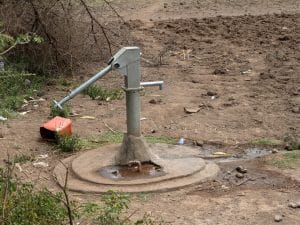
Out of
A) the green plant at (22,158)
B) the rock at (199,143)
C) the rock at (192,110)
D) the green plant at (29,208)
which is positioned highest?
the green plant at (29,208)

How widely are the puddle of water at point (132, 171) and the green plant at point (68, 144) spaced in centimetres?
64

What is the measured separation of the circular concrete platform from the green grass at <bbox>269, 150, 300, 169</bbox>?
49cm

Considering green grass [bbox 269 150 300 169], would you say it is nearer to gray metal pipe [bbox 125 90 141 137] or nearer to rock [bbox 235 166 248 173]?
rock [bbox 235 166 248 173]

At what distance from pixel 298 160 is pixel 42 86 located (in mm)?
3835

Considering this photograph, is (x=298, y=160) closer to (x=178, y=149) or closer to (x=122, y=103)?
(x=178, y=149)

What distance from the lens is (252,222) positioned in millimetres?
4312

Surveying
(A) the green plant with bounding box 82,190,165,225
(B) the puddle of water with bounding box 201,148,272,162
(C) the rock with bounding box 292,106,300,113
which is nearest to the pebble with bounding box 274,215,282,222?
(A) the green plant with bounding box 82,190,165,225

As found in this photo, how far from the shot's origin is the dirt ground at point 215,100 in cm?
468

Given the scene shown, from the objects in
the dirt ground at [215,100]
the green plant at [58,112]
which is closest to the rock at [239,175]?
the dirt ground at [215,100]

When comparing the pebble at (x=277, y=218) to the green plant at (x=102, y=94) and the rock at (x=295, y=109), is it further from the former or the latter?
the green plant at (x=102, y=94)

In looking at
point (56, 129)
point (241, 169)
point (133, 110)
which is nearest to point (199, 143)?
point (241, 169)

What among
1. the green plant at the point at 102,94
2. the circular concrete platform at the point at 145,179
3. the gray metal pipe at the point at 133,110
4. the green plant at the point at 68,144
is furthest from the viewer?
the green plant at the point at 102,94

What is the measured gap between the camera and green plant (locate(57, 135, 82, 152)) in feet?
19.2

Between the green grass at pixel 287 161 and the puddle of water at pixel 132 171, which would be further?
the green grass at pixel 287 161
